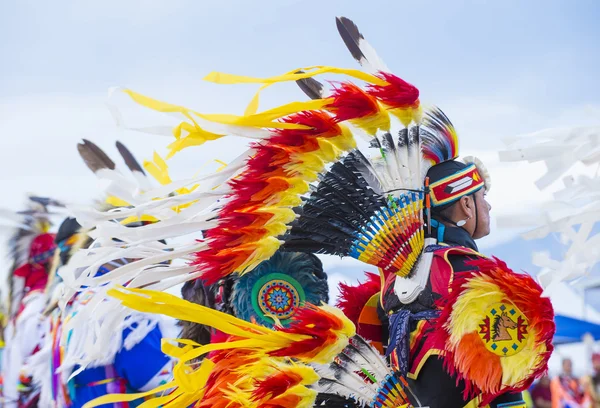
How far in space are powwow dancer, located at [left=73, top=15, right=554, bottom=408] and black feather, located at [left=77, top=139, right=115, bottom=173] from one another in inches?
62.3

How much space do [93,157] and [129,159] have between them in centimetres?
36

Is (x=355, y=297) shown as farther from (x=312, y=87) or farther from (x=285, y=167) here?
(x=312, y=87)

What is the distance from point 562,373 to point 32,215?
6340mm

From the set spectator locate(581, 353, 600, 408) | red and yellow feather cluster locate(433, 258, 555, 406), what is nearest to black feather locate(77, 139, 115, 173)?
red and yellow feather cluster locate(433, 258, 555, 406)

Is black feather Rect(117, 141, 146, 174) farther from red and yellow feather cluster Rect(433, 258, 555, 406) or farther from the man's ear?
red and yellow feather cluster Rect(433, 258, 555, 406)

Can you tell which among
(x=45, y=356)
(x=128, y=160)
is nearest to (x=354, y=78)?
(x=128, y=160)

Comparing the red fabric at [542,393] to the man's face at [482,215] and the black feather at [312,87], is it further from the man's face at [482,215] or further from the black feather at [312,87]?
the black feather at [312,87]

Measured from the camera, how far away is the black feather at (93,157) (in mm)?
4242

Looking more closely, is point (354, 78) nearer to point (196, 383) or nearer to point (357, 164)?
point (357, 164)

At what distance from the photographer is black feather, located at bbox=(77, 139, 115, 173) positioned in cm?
424

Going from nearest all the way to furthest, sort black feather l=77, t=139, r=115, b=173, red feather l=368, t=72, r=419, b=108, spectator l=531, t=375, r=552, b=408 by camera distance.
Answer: red feather l=368, t=72, r=419, b=108 < black feather l=77, t=139, r=115, b=173 < spectator l=531, t=375, r=552, b=408

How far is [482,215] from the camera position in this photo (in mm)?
2854

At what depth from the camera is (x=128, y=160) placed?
4617 mm

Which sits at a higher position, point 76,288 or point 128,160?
point 128,160
